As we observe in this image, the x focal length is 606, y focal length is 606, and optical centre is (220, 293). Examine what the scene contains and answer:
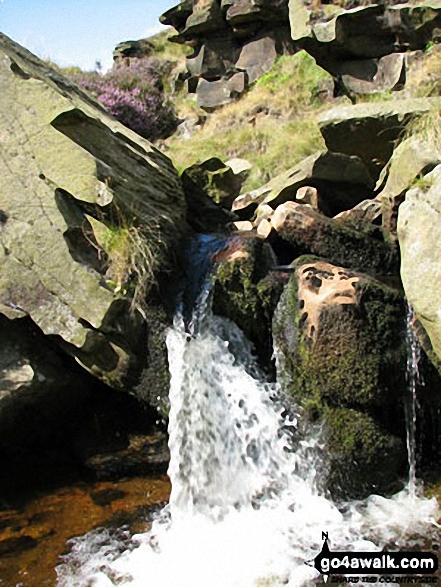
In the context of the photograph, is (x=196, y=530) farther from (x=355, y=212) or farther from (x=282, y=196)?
(x=282, y=196)

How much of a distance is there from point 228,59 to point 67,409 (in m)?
13.8

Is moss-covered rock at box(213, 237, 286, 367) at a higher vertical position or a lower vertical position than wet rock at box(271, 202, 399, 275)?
lower

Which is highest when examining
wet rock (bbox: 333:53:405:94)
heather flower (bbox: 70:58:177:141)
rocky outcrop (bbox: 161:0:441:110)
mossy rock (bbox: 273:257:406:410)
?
heather flower (bbox: 70:58:177:141)

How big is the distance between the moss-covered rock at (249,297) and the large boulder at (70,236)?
0.64 metres

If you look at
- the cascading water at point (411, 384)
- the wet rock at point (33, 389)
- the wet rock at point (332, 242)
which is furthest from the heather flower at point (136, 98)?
the cascading water at point (411, 384)

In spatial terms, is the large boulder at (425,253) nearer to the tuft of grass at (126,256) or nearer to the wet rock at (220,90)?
the tuft of grass at (126,256)

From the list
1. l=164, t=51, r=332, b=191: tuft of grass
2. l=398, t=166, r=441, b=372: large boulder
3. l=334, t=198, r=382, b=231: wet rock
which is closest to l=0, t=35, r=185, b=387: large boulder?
l=334, t=198, r=382, b=231: wet rock

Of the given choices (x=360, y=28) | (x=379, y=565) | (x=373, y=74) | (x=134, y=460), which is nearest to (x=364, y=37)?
(x=360, y=28)

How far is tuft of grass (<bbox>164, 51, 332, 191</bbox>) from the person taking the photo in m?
11.5

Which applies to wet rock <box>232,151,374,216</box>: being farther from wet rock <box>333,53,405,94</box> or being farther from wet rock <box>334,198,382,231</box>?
wet rock <box>333,53,405,94</box>

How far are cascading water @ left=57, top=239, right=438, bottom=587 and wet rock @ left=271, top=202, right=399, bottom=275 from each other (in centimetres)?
123

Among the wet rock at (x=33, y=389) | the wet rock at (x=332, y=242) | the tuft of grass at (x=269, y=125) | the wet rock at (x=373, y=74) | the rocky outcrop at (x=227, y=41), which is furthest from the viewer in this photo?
the rocky outcrop at (x=227, y=41)

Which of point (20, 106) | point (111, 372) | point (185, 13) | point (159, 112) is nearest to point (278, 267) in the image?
point (111, 372)

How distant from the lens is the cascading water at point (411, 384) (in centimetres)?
507
